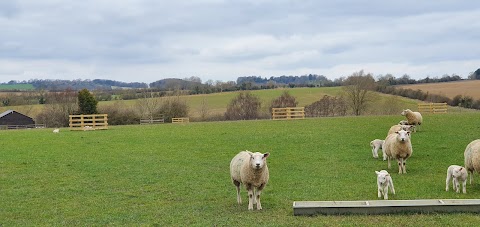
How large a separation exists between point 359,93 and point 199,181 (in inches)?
2624

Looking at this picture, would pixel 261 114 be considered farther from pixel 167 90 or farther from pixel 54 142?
pixel 54 142

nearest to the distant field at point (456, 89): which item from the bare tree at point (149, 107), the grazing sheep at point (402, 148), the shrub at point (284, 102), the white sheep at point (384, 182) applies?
the shrub at point (284, 102)

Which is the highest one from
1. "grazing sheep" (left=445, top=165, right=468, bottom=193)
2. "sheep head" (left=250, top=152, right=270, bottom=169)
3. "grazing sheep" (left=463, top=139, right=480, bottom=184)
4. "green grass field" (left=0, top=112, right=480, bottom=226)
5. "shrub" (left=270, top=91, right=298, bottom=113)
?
"shrub" (left=270, top=91, right=298, bottom=113)

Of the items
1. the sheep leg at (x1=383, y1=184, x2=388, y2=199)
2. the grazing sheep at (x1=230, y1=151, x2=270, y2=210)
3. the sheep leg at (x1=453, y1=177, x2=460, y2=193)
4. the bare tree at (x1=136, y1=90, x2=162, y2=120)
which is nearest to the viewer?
the grazing sheep at (x1=230, y1=151, x2=270, y2=210)

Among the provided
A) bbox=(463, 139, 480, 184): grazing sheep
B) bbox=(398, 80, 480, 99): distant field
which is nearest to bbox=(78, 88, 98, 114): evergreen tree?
bbox=(398, 80, 480, 99): distant field

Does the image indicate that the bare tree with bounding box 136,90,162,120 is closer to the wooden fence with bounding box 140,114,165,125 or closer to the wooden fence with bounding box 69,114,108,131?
the wooden fence with bounding box 140,114,165,125

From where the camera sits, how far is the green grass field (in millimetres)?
12352

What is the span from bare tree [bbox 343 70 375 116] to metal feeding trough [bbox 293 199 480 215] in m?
69.7

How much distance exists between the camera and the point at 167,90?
114 m

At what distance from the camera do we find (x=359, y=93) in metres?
81.3

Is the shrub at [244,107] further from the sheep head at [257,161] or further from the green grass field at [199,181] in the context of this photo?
the sheep head at [257,161]

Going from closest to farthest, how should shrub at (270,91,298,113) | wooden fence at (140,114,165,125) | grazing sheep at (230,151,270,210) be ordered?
grazing sheep at (230,151,270,210) < wooden fence at (140,114,165,125) < shrub at (270,91,298,113)

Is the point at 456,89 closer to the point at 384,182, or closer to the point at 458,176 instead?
the point at 458,176

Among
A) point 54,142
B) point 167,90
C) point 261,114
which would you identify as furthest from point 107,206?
point 167,90
